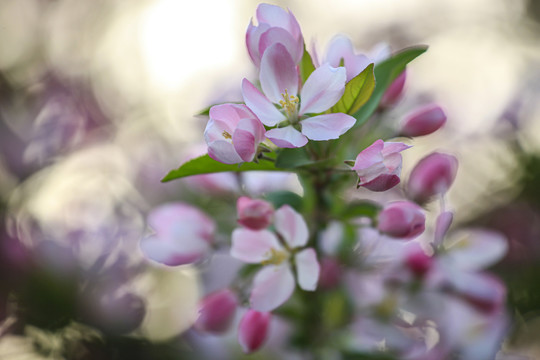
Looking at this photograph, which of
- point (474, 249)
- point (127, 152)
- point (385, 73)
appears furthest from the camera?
point (127, 152)

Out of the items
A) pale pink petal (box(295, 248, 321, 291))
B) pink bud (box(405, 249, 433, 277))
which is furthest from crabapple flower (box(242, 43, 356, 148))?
pink bud (box(405, 249, 433, 277))

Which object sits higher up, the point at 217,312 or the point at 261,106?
the point at 261,106

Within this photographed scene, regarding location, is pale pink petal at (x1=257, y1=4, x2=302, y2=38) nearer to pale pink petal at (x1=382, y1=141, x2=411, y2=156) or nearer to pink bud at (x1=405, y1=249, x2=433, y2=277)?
pale pink petal at (x1=382, y1=141, x2=411, y2=156)

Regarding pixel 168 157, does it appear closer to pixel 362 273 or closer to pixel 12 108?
pixel 12 108

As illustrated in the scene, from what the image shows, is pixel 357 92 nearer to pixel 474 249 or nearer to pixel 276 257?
pixel 276 257

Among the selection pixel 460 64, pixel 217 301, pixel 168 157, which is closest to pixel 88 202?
pixel 168 157

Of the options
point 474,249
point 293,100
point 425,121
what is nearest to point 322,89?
point 293,100

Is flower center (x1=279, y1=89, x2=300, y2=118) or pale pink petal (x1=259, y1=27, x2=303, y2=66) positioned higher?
pale pink petal (x1=259, y1=27, x2=303, y2=66)
